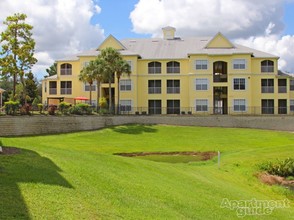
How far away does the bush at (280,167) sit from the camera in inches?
1062

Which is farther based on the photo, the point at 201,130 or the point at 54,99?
the point at 54,99

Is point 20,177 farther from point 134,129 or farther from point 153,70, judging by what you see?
point 153,70

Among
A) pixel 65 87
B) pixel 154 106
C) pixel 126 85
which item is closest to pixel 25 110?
pixel 65 87

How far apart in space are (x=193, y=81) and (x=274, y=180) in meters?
39.7

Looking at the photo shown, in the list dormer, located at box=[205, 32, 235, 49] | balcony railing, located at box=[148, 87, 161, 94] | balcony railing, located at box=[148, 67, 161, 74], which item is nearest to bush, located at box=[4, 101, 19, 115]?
balcony railing, located at box=[148, 87, 161, 94]

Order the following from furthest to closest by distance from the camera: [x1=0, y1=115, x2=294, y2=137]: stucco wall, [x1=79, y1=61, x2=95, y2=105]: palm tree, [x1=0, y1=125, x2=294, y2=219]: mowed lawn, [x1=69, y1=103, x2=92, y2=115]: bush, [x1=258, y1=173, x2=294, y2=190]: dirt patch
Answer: [x1=79, y1=61, x2=95, y2=105]: palm tree
[x1=69, y1=103, x2=92, y2=115]: bush
[x1=0, y1=115, x2=294, y2=137]: stucco wall
[x1=258, y1=173, x2=294, y2=190]: dirt patch
[x1=0, y1=125, x2=294, y2=219]: mowed lawn

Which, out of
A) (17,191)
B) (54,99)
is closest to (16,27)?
(54,99)

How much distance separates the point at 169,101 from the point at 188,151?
97.9 feet

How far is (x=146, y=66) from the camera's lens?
6569 centimetres

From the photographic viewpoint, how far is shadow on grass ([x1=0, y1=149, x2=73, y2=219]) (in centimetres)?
868

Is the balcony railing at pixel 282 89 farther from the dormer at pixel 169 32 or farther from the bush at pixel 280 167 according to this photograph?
the bush at pixel 280 167

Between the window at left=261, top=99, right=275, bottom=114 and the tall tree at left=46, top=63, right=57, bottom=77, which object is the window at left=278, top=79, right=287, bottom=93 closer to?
the window at left=261, top=99, right=275, bottom=114

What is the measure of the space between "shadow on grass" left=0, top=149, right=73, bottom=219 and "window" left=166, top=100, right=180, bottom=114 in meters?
50.0

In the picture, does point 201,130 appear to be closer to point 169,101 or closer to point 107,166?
point 169,101
